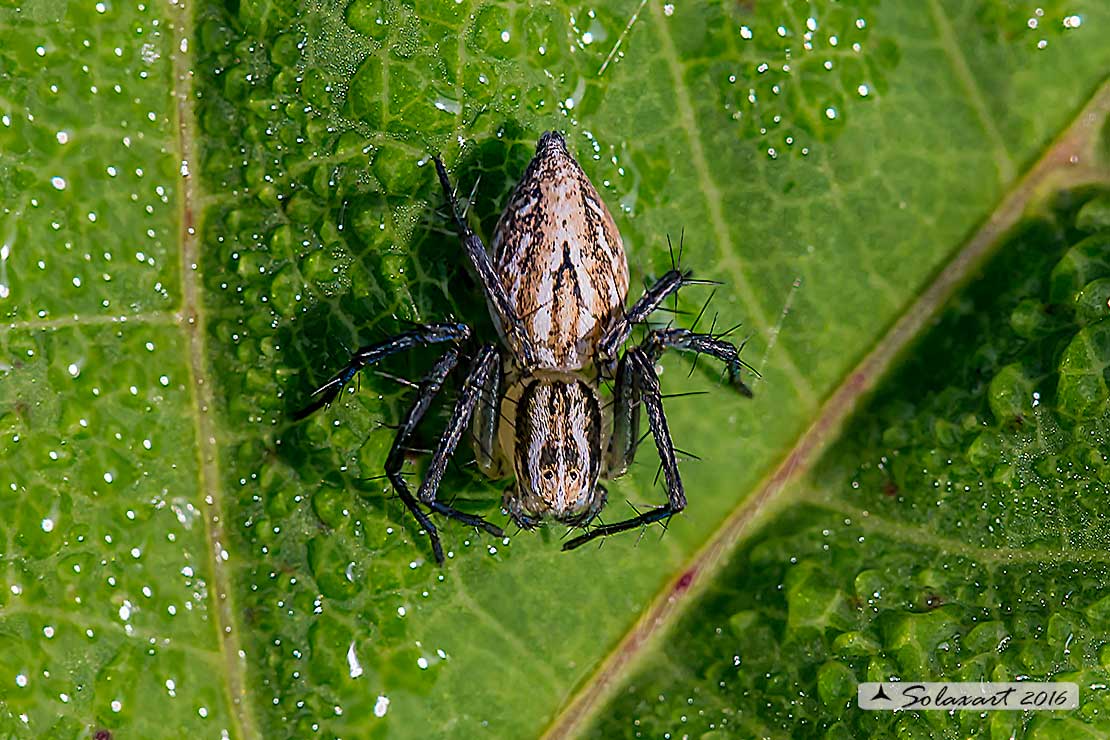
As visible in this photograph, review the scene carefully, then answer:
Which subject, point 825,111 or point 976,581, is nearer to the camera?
point 976,581

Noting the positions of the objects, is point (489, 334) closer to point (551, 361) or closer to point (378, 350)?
point (551, 361)

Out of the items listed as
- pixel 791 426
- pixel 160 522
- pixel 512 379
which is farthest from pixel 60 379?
pixel 791 426

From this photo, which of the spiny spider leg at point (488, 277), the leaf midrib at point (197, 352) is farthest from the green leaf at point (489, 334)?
the spiny spider leg at point (488, 277)

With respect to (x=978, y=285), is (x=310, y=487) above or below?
below

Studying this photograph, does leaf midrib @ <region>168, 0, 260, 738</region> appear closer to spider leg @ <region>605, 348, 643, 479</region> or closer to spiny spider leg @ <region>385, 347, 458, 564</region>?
spiny spider leg @ <region>385, 347, 458, 564</region>

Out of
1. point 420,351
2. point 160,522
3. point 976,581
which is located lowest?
point 160,522

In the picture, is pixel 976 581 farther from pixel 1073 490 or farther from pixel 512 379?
pixel 512 379
